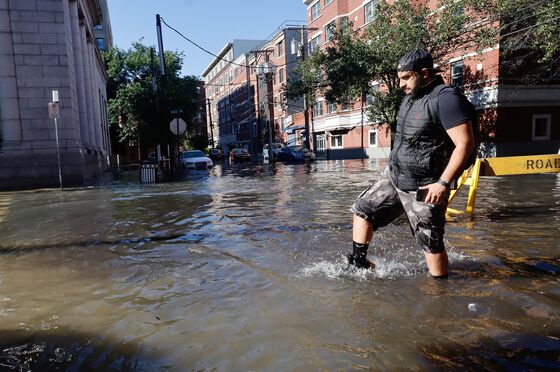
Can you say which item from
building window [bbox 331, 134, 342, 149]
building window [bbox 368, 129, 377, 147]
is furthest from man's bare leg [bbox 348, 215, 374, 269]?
building window [bbox 331, 134, 342, 149]

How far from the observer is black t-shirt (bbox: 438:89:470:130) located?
313 cm

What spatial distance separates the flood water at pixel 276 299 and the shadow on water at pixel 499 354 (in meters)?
0.01

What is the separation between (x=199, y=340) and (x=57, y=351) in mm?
869

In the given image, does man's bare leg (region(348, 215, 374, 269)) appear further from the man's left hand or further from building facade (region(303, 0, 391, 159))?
building facade (region(303, 0, 391, 159))

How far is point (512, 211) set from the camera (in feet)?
24.7

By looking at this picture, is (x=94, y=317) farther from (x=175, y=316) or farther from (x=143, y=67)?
(x=143, y=67)

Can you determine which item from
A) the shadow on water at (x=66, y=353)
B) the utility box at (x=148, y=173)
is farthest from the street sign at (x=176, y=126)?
the shadow on water at (x=66, y=353)

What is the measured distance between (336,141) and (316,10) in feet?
44.7

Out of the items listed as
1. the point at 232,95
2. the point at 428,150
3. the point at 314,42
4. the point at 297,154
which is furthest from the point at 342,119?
the point at 232,95

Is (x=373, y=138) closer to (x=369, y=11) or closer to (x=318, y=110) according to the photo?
(x=369, y=11)

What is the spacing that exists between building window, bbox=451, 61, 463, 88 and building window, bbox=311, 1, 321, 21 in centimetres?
2075

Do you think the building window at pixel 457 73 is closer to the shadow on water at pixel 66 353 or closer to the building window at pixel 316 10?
the building window at pixel 316 10

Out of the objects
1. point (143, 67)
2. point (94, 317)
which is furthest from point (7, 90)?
point (143, 67)

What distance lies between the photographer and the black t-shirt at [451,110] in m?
3.13
